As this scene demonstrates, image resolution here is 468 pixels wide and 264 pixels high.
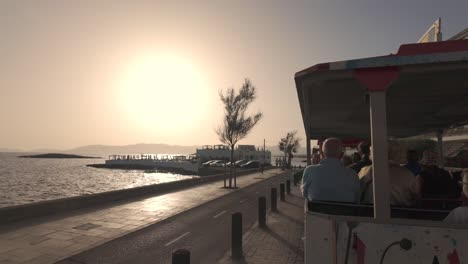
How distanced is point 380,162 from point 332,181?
0.83 metres

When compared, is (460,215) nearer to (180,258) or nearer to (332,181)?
(332,181)

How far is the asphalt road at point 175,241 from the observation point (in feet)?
25.8

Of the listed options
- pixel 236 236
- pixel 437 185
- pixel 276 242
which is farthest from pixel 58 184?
pixel 437 185

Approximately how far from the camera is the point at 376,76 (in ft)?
11.0

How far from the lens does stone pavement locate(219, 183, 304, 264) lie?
25.3ft

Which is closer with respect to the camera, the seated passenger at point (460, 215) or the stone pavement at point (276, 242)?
the seated passenger at point (460, 215)

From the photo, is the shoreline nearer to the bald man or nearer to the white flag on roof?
the white flag on roof

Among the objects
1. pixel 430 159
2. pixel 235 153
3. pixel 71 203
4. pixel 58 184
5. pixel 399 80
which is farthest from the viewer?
pixel 235 153

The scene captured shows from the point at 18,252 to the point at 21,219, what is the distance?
3864 mm

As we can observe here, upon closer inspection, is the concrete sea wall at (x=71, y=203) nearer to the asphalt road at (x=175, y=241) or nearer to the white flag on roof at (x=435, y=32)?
the asphalt road at (x=175, y=241)

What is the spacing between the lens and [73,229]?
10.3 meters

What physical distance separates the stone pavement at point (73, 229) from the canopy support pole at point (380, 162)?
686 centimetres

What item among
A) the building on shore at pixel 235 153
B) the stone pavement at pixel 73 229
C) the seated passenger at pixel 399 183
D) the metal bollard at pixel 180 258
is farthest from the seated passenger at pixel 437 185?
the building on shore at pixel 235 153

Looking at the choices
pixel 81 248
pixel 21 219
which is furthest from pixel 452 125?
pixel 21 219
